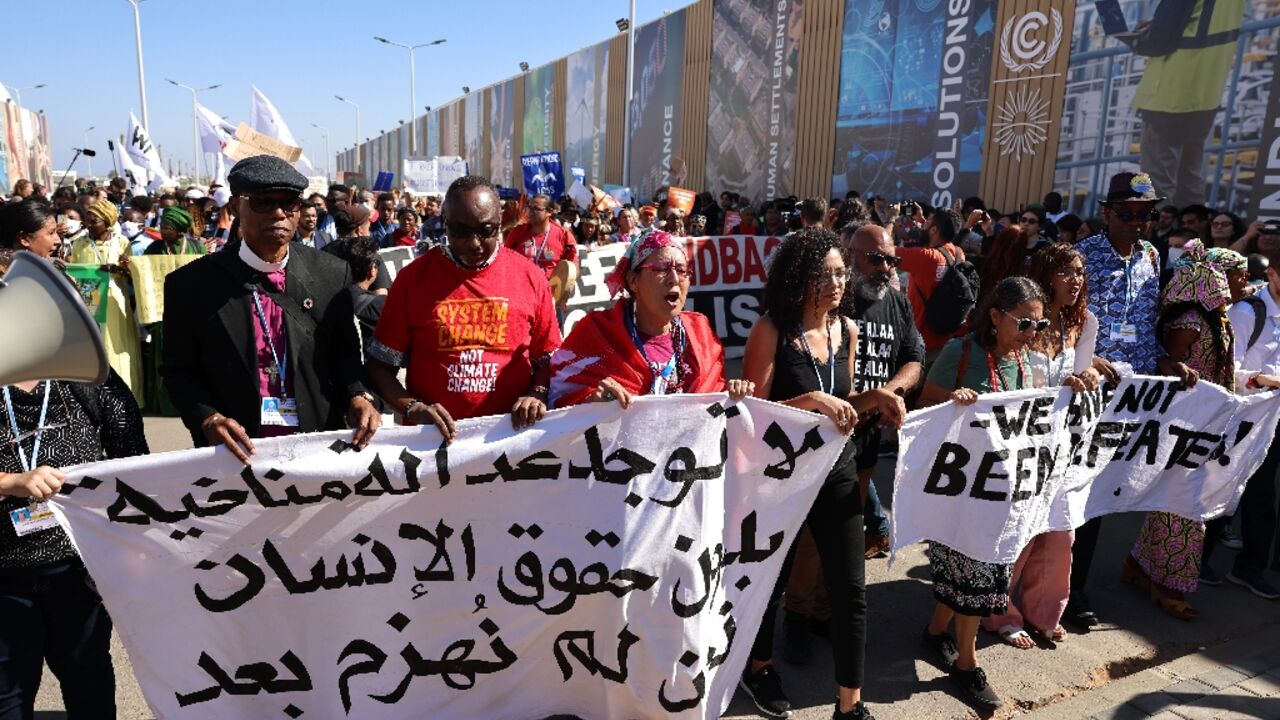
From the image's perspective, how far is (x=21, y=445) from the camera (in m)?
2.32

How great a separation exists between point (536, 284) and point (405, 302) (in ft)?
1.60

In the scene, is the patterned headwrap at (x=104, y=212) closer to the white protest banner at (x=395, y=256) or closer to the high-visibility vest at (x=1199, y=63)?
the white protest banner at (x=395, y=256)

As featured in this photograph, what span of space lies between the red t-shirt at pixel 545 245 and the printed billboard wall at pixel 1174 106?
28.6ft

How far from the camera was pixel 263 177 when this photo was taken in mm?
2596

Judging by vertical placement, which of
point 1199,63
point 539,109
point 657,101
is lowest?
point 1199,63

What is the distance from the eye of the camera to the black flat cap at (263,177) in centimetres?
258

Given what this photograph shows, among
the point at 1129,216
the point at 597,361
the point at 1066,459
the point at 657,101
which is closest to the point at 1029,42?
the point at 1129,216

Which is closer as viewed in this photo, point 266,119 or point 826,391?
point 826,391

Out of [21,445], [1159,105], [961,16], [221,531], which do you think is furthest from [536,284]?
[961,16]

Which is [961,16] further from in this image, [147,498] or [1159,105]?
[147,498]

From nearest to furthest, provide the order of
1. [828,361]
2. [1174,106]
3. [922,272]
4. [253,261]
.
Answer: [253,261] < [828,361] < [922,272] < [1174,106]

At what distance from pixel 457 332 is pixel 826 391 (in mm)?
1397

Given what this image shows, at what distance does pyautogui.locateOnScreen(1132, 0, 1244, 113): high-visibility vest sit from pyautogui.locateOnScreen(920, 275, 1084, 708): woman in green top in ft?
33.9

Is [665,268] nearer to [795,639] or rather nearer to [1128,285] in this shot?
[795,639]
